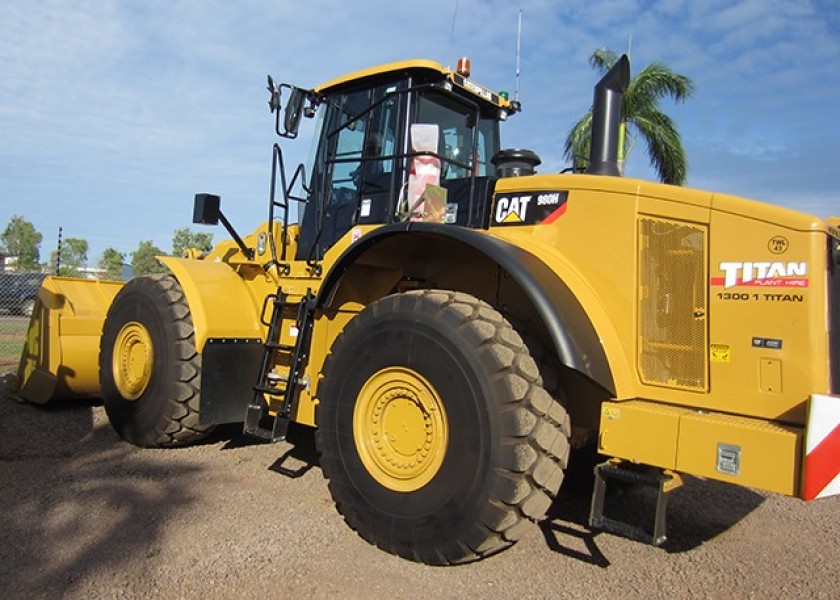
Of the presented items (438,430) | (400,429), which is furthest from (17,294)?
(438,430)

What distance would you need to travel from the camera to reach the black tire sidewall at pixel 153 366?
5.32m

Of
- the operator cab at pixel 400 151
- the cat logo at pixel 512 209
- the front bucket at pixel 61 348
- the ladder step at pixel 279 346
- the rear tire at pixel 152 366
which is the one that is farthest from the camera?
the front bucket at pixel 61 348

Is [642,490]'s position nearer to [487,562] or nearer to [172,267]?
[487,562]

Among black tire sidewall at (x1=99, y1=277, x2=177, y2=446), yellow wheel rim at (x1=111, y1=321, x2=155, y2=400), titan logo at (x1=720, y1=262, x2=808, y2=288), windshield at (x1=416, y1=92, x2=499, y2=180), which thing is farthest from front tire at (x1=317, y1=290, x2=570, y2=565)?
yellow wheel rim at (x1=111, y1=321, x2=155, y2=400)

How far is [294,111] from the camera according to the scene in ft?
16.9

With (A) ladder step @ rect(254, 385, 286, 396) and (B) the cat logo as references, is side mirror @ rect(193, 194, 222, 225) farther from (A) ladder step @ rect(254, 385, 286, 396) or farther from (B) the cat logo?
(B) the cat logo

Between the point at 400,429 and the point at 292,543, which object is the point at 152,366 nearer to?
the point at 292,543

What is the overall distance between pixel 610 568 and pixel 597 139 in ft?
8.17

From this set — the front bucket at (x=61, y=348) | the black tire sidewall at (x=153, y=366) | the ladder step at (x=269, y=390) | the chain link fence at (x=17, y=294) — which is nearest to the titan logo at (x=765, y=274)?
the ladder step at (x=269, y=390)

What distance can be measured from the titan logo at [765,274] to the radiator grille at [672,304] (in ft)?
0.39

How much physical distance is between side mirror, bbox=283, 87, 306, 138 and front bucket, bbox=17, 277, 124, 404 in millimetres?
3260

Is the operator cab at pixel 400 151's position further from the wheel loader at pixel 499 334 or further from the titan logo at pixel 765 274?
the titan logo at pixel 765 274

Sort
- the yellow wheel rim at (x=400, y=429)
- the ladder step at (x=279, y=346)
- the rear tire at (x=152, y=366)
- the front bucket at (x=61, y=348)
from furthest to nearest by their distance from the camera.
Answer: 1. the front bucket at (x=61, y=348)
2. the rear tire at (x=152, y=366)
3. the ladder step at (x=279, y=346)
4. the yellow wheel rim at (x=400, y=429)

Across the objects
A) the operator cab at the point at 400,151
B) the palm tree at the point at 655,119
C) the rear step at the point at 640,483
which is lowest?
the rear step at the point at 640,483
